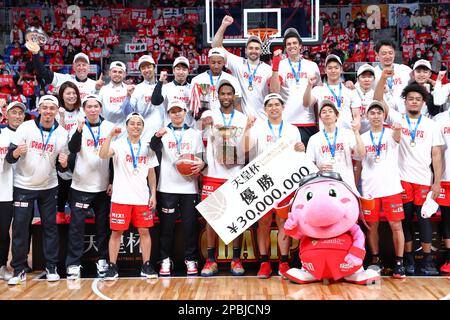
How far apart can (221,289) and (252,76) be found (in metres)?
2.49

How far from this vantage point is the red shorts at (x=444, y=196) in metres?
5.79

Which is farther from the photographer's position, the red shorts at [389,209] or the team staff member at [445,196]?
the team staff member at [445,196]

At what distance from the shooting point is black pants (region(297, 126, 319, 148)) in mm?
6309

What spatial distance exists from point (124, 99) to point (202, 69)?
7.62 meters

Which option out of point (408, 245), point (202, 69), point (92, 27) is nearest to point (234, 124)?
point (408, 245)

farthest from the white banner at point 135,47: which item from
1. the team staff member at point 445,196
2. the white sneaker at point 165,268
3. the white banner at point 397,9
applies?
the team staff member at point 445,196

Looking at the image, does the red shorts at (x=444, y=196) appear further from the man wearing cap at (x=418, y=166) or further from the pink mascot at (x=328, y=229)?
the pink mascot at (x=328, y=229)

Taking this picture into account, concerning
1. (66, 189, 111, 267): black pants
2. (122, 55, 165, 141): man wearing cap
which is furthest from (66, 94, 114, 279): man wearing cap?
(122, 55, 165, 141): man wearing cap

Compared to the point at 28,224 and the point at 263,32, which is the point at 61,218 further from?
the point at 263,32

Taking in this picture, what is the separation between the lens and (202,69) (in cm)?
1396

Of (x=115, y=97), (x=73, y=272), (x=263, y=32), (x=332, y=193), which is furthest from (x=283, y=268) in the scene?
(x=263, y=32)

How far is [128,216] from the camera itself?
223 inches

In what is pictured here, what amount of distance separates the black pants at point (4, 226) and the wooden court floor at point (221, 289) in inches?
14.9

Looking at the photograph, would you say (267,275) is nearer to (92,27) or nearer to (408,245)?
(408,245)
